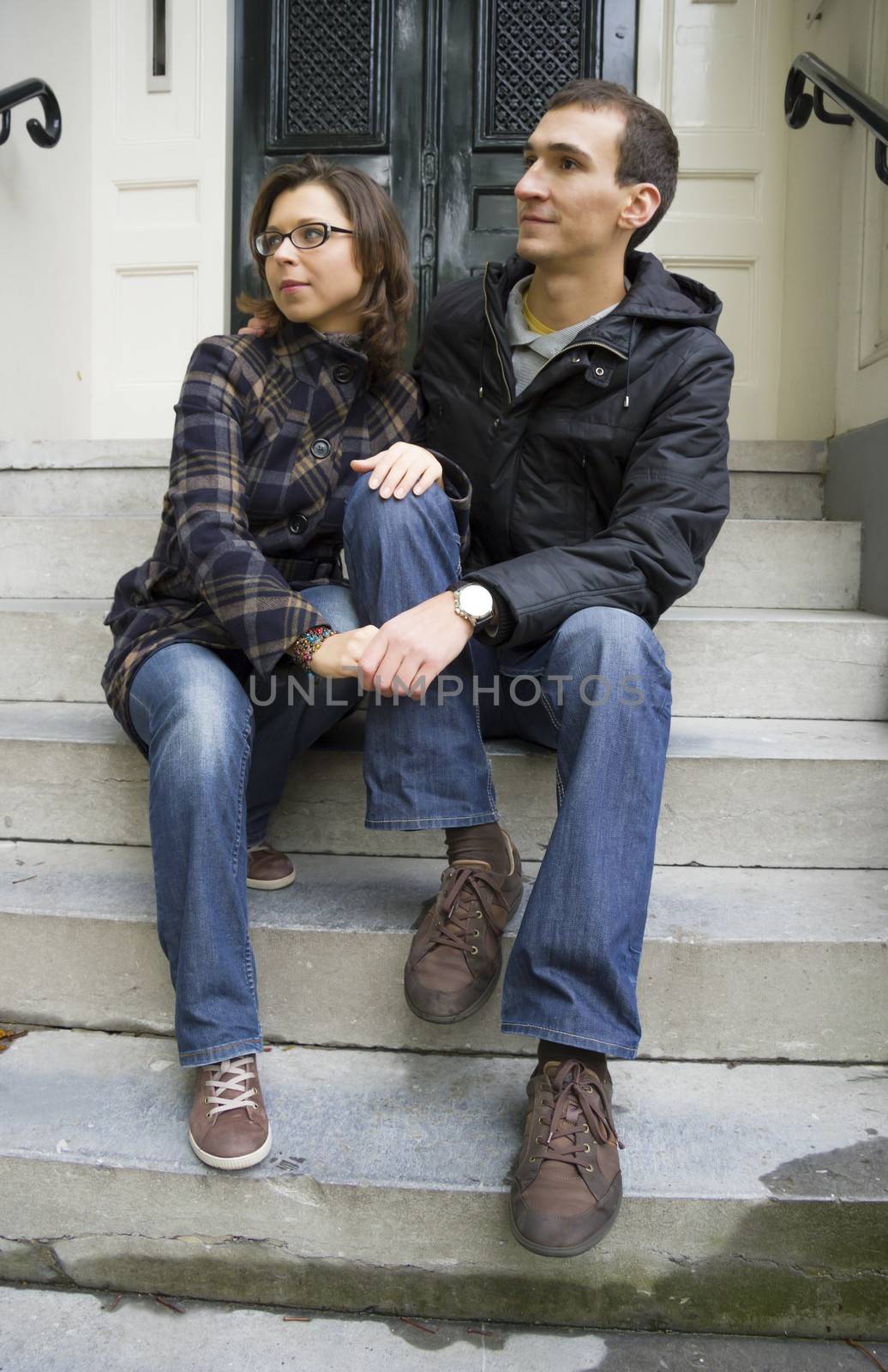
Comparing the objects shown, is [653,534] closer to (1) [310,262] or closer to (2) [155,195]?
(1) [310,262]

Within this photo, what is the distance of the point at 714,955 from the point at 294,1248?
71cm

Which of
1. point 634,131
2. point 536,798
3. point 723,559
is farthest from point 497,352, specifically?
point 723,559

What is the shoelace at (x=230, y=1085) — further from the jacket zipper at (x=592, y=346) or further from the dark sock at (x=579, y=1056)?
the jacket zipper at (x=592, y=346)

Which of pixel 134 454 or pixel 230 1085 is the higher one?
pixel 134 454

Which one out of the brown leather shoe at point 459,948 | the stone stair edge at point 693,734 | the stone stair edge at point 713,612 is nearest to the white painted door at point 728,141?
the stone stair edge at point 713,612

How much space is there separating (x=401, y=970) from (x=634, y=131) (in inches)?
56.3

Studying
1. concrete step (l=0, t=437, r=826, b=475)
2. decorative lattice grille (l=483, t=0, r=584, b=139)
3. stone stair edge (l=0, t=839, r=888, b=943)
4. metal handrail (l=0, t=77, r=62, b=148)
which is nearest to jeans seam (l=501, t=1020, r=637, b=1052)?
stone stair edge (l=0, t=839, r=888, b=943)

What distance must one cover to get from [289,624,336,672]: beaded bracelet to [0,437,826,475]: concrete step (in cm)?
162

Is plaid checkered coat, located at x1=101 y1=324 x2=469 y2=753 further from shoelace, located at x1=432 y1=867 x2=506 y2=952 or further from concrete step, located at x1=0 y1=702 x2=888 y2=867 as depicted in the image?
shoelace, located at x1=432 y1=867 x2=506 y2=952

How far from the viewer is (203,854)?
4.50 ft

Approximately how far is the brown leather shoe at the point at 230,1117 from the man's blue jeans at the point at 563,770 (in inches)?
13.5

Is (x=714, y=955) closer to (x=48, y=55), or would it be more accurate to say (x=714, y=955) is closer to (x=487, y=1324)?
(x=487, y=1324)

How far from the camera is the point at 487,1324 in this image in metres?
1.29

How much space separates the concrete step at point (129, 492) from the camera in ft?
9.36
